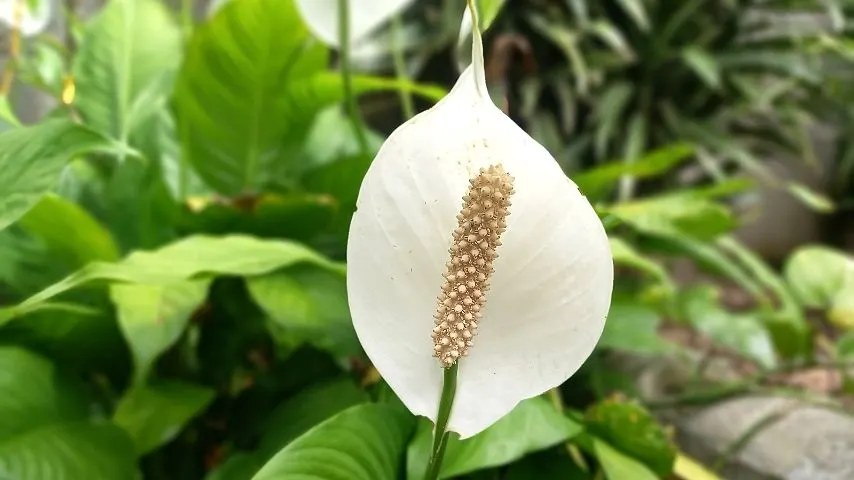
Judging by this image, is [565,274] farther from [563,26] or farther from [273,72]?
[563,26]

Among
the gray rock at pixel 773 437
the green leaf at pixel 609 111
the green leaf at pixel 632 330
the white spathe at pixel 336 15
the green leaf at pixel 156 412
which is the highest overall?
the white spathe at pixel 336 15

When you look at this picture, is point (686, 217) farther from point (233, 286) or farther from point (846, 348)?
point (233, 286)

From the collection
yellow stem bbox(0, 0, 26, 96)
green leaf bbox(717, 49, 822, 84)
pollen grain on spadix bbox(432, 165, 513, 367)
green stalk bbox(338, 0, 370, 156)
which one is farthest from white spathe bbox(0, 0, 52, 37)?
green leaf bbox(717, 49, 822, 84)

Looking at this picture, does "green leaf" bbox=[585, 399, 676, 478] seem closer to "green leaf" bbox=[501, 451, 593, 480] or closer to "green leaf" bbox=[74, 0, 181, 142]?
"green leaf" bbox=[501, 451, 593, 480]

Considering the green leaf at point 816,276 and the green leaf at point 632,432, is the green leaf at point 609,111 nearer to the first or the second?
the green leaf at point 816,276

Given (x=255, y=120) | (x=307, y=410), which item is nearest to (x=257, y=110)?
(x=255, y=120)

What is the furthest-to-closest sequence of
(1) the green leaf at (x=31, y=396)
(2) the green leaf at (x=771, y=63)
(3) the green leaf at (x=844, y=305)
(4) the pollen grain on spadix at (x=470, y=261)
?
(2) the green leaf at (x=771, y=63) → (3) the green leaf at (x=844, y=305) → (1) the green leaf at (x=31, y=396) → (4) the pollen grain on spadix at (x=470, y=261)

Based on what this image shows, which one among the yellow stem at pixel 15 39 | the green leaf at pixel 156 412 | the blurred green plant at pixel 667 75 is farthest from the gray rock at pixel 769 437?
the blurred green plant at pixel 667 75
